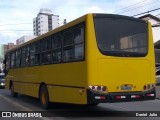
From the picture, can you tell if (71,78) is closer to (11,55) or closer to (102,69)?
(102,69)

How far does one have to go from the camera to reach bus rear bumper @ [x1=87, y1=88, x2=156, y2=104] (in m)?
10.9

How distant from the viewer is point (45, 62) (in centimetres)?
1491

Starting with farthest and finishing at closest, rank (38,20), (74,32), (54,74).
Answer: (38,20)
(54,74)
(74,32)

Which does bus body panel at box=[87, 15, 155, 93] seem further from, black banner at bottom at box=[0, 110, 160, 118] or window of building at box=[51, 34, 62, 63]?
window of building at box=[51, 34, 62, 63]

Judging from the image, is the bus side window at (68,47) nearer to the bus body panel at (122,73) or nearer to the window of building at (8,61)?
the bus body panel at (122,73)

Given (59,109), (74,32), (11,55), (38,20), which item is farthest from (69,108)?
(38,20)

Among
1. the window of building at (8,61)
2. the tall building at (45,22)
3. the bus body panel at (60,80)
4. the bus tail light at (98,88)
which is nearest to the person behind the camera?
the bus tail light at (98,88)

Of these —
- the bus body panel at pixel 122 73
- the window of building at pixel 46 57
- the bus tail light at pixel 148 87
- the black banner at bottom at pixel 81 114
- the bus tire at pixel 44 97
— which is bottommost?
the black banner at bottom at pixel 81 114

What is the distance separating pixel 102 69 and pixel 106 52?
551mm

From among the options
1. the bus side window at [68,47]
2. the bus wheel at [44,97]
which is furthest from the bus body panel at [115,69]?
the bus wheel at [44,97]

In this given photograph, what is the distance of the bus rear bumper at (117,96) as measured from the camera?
431 inches

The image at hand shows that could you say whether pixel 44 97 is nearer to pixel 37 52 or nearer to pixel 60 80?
pixel 60 80

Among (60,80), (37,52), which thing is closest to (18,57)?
(37,52)

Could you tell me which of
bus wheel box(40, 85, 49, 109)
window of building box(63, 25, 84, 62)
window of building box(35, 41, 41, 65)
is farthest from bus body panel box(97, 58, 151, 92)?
window of building box(35, 41, 41, 65)
